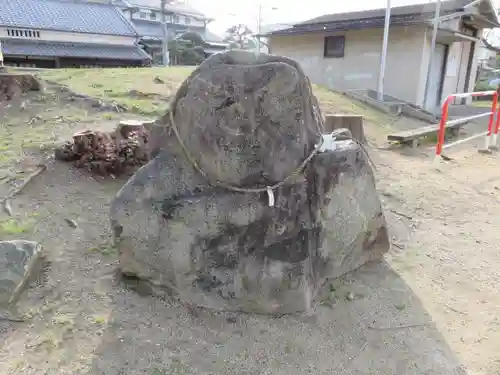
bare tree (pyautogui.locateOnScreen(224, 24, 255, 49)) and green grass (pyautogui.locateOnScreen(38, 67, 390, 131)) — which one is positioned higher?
bare tree (pyautogui.locateOnScreen(224, 24, 255, 49))

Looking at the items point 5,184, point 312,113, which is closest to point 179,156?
point 312,113

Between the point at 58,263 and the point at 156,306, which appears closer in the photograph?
the point at 156,306

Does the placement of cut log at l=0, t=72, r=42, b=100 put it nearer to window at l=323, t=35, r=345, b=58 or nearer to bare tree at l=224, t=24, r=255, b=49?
bare tree at l=224, t=24, r=255, b=49

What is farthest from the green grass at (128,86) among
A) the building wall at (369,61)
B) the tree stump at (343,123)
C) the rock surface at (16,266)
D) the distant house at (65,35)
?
the distant house at (65,35)

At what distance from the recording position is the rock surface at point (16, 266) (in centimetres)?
217

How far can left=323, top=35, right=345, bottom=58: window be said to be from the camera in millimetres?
14047

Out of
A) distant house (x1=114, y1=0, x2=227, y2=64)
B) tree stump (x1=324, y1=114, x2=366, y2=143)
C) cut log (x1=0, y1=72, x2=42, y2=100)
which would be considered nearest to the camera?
tree stump (x1=324, y1=114, x2=366, y2=143)

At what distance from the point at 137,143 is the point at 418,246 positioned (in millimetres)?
2471

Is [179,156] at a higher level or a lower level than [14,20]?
lower

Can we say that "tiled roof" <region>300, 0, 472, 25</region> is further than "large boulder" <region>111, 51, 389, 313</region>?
Yes

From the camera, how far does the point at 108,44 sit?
17828 mm

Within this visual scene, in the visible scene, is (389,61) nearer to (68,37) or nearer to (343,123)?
(343,123)

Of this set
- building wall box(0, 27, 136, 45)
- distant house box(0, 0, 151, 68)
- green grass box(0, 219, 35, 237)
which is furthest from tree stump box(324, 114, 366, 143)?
building wall box(0, 27, 136, 45)

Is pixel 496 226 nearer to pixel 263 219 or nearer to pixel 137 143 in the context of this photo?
pixel 263 219
